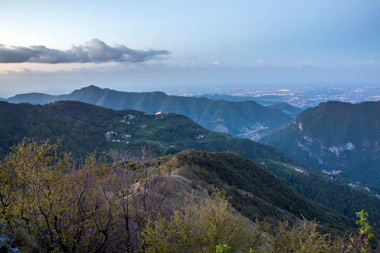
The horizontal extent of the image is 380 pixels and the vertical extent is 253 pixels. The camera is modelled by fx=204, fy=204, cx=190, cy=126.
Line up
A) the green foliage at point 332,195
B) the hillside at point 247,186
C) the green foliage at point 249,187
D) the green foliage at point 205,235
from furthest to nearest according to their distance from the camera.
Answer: the green foliage at point 332,195 → the green foliage at point 249,187 → the hillside at point 247,186 → the green foliage at point 205,235

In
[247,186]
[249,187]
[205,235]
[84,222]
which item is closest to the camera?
[205,235]

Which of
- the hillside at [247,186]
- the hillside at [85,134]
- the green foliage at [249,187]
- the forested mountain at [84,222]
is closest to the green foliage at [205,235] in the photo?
the forested mountain at [84,222]

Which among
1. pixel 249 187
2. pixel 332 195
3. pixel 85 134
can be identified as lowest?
pixel 332 195

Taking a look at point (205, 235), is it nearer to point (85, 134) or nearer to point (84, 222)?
point (84, 222)

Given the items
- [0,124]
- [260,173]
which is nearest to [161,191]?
[260,173]

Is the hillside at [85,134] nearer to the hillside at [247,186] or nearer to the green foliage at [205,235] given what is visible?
the hillside at [247,186]

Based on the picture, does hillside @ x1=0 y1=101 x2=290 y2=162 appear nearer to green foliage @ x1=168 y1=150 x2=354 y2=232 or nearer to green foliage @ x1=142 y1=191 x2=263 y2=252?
green foliage @ x1=168 y1=150 x2=354 y2=232

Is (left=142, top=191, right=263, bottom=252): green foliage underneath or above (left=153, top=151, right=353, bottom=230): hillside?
above

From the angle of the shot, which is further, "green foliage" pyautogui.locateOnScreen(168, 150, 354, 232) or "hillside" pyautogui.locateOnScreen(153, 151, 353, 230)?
"green foliage" pyautogui.locateOnScreen(168, 150, 354, 232)

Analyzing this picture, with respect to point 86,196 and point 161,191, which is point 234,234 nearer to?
point 86,196

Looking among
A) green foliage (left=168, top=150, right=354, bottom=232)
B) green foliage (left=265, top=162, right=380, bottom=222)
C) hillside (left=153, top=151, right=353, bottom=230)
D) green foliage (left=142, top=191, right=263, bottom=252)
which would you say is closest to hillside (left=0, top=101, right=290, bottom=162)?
hillside (left=153, top=151, right=353, bottom=230)

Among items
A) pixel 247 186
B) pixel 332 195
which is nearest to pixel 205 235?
pixel 247 186
